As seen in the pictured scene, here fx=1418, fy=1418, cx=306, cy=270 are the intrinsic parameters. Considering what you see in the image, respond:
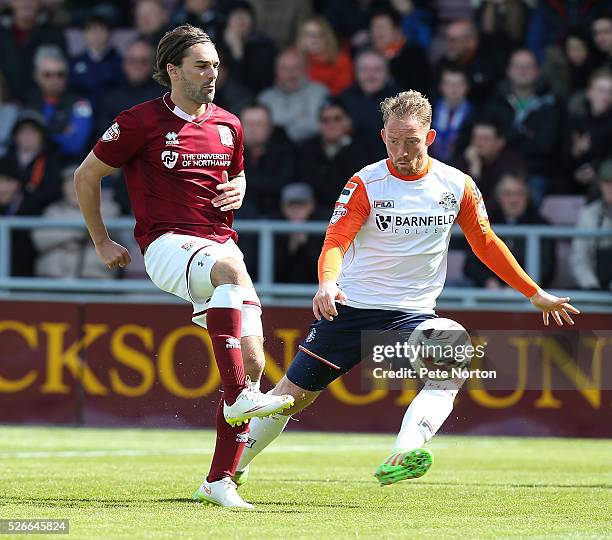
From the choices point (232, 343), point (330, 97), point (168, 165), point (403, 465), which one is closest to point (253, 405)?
point (232, 343)

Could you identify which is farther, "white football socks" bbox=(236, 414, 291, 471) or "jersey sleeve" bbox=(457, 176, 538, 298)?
"white football socks" bbox=(236, 414, 291, 471)

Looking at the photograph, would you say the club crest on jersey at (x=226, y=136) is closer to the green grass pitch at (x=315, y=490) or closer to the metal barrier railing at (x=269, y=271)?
the green grass pitch at (x=315, y=490)

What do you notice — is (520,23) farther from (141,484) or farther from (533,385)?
(141,484)

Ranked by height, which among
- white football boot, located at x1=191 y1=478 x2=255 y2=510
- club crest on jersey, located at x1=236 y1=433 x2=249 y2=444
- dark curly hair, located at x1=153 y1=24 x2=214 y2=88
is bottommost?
white football boot, located at x1=191 y1=478 x2=255 y2=510

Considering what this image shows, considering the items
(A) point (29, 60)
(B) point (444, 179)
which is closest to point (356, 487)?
(B) point (444, 179)

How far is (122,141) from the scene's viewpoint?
299 inches

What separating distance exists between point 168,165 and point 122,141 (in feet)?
0.91

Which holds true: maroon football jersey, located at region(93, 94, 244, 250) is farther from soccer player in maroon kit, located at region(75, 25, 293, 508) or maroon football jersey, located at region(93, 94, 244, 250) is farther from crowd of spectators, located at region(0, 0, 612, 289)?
crowd of spectators, located at region(0, 0, 612, 289)

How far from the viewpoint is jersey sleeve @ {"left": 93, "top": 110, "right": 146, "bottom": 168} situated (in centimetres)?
760

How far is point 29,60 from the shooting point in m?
17.4

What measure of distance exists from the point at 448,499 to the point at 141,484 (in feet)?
6.25

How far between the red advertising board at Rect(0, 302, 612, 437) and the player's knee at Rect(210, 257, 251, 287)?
610 cm

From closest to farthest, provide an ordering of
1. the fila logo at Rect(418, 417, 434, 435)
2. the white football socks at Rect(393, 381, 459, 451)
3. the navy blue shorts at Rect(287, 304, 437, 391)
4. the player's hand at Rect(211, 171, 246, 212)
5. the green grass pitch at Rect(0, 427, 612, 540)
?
the green grass pitch at Rect(0, 427, 612, 540)
the white football socks at Rect(393, 381, 459, 451)
the fila logo at Rect(418, 417, 434, 435)
the player's hand at Rect(211, 171, 246, 212)
the navy blue shorts at Rect(287, 304, 437, 391)

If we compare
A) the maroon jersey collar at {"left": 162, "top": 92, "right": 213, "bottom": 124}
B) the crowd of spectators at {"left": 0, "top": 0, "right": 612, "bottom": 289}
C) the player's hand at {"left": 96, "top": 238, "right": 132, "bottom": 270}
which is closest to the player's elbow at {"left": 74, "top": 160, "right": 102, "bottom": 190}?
the player's hand at {"left": 96, "top": 238, "right": 132, "bottom": 270}
